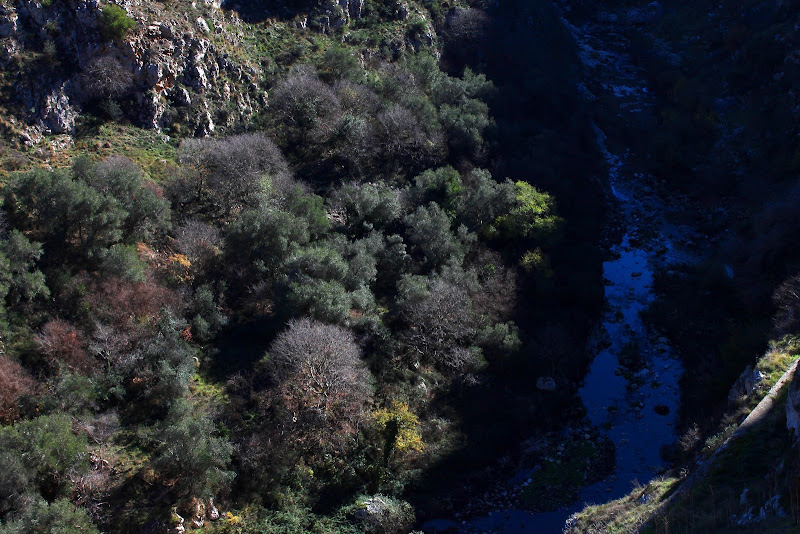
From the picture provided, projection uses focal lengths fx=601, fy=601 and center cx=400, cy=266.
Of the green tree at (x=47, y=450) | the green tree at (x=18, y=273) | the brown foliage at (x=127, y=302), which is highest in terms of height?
the green tree at (x=18, y=273)

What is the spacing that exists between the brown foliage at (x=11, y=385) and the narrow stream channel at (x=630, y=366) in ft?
52.8

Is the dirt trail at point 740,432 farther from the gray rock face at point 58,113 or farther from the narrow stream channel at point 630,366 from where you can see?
the gray rock face at point 58,113

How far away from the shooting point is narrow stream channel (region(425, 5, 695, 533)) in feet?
82.3

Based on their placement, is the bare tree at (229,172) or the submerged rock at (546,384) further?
the bare tree at (229,172)

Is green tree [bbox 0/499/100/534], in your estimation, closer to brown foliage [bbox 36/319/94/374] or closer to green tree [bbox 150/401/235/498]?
green tree [bbox 150/401/235/498]

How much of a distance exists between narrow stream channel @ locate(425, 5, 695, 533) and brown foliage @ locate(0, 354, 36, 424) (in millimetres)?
16100

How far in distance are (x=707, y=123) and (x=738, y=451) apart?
3640 centimetres

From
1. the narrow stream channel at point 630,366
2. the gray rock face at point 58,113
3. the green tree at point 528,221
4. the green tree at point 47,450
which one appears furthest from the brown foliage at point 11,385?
the green tree at point 528,221

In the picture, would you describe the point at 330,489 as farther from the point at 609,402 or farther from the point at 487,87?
the point at 487,87

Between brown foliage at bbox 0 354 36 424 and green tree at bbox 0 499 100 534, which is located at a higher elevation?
brown foliage at bbox 0 354 36 424

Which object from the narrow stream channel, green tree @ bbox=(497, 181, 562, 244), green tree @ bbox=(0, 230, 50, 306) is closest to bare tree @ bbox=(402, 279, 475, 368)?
the narrow stream channel

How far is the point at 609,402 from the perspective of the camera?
3055 centimetres

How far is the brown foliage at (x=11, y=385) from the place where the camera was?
834 inches

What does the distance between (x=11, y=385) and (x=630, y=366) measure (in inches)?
1134
